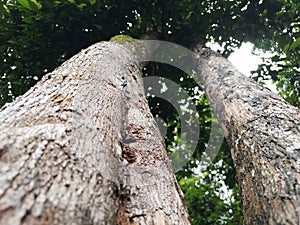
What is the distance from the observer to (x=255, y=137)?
5.84 ft

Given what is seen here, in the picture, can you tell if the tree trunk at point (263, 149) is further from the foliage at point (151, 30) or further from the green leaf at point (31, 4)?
the green leaf at point (31, 4)

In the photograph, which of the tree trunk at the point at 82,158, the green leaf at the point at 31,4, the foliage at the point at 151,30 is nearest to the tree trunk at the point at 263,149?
the tree trunk at the point at 82,158

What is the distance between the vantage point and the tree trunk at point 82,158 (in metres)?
0.77

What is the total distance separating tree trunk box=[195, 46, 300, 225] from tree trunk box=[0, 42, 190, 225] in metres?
0.37

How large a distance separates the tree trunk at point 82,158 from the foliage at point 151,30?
77.5 inches

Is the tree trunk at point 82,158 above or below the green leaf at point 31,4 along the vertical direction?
below

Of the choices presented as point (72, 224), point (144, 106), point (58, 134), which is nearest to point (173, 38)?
point (144, 106)

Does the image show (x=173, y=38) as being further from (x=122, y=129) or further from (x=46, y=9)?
(x=122, y=129)

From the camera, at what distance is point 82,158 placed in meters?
1.01

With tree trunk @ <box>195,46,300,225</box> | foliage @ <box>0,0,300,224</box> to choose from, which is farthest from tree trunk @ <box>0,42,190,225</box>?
foliage @ <box>0,0,300,224</box>

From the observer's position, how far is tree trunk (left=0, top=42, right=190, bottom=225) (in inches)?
30.4

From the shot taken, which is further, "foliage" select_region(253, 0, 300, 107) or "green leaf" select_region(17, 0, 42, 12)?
"foliage" select_region(253, 0, 300, 107)

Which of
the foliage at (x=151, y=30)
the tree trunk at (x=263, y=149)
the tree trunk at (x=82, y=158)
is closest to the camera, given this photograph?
the tree trunk at (x=82, y=158)

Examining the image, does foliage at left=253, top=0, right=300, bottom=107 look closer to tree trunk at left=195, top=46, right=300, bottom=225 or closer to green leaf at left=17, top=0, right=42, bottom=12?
tree trunk at left=195, top=46, right=300, bottom=225
